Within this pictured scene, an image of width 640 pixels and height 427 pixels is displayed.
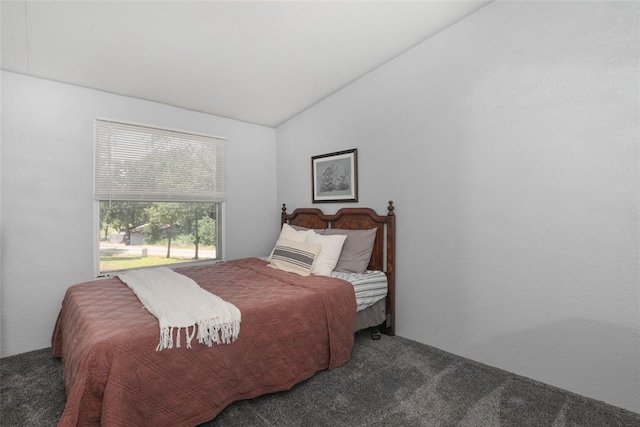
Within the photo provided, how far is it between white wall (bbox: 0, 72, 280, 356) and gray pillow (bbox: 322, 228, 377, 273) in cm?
243

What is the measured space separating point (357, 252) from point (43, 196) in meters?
2.87

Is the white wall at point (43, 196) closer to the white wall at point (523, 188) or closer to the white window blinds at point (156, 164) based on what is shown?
the white window blinds at point (156, 164)

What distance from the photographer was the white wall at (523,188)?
1849mm

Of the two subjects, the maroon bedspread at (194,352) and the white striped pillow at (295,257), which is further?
the white striped pillow at (295,257)

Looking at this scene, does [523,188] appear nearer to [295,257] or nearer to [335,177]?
[335,177]

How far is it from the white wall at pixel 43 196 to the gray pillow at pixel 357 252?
7.97 feet

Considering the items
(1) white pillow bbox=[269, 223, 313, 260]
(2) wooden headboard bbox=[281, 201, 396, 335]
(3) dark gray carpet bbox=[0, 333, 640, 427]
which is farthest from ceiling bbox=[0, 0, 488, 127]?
(3) dark gray carpet bbox=[0, 333, 640, 427]

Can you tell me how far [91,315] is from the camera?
5.95ft

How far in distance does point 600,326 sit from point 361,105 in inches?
103

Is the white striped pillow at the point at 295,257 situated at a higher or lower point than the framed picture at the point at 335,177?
lower

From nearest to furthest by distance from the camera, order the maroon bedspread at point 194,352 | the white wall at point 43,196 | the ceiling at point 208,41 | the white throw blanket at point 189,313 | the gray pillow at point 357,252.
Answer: the maroon bedspread at point 194,352
the white throw blanket at point 189,313
the ceiling at point 208,41
the white wall at point 43,196
the gray pillow at point 357,252

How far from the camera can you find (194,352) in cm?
167

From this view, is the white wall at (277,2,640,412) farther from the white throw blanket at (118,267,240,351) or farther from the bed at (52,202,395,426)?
the white throw blanket at (118,267,240,351)

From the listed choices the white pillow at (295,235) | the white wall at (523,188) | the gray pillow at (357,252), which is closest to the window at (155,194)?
the white pillow at (295,235)
